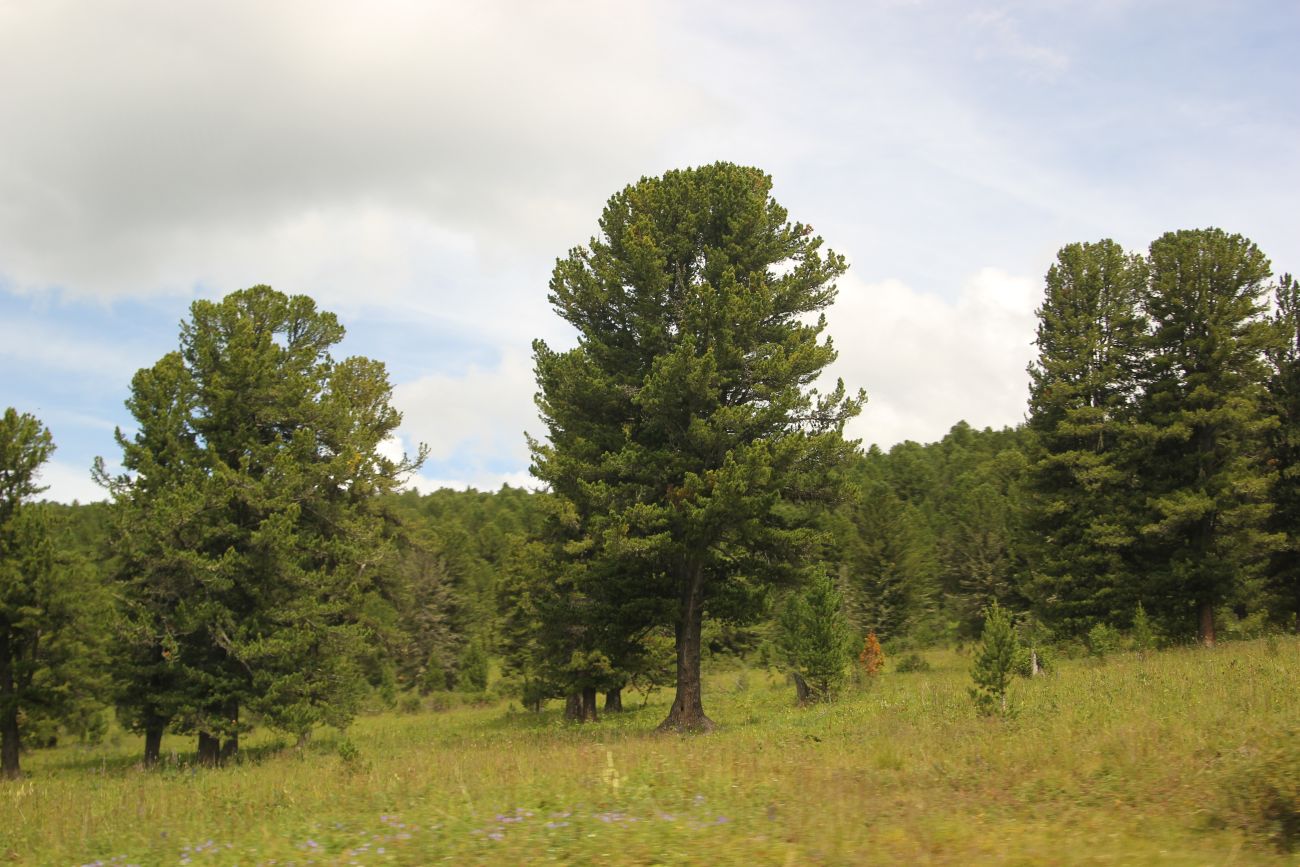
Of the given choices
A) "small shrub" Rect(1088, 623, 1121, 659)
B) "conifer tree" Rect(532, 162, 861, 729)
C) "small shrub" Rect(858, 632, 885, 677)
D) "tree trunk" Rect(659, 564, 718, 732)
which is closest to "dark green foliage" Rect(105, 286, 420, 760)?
"conifer tree" Rect(532, 162, 861, 729)

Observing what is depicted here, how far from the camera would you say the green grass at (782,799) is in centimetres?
679

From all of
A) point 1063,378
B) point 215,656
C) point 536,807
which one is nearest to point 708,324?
point 536,807

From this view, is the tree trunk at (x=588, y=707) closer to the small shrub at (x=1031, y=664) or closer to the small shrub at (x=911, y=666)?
the small shrub at (x=911, y=666)

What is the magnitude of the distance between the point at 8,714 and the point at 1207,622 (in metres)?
35.8

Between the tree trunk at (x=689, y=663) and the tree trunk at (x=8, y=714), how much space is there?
1762 centimetres

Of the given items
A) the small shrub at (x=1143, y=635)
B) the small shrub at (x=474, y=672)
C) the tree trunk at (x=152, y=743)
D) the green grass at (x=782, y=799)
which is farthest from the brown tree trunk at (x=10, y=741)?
the small shrub at (x=1143, y=635)

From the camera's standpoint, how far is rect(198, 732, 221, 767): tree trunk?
64.6ft

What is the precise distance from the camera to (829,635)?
22.7 m

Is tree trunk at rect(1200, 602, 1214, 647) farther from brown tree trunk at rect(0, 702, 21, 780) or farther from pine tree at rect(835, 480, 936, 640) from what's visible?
brown tree trunk at rect(0, 702, 21, 780)

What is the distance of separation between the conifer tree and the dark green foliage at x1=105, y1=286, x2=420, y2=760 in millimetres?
6499

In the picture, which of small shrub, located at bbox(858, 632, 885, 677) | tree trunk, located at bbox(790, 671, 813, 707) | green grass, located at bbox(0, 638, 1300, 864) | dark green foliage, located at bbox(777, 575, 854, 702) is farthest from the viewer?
small shrub, located at bbox(858, 632, 885, 677)

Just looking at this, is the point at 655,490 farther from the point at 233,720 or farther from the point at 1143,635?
the point at 1143,635

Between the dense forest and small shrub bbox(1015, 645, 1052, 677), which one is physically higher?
the dense forest

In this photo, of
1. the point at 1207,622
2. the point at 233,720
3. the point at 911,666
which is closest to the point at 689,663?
the point at 233,720
